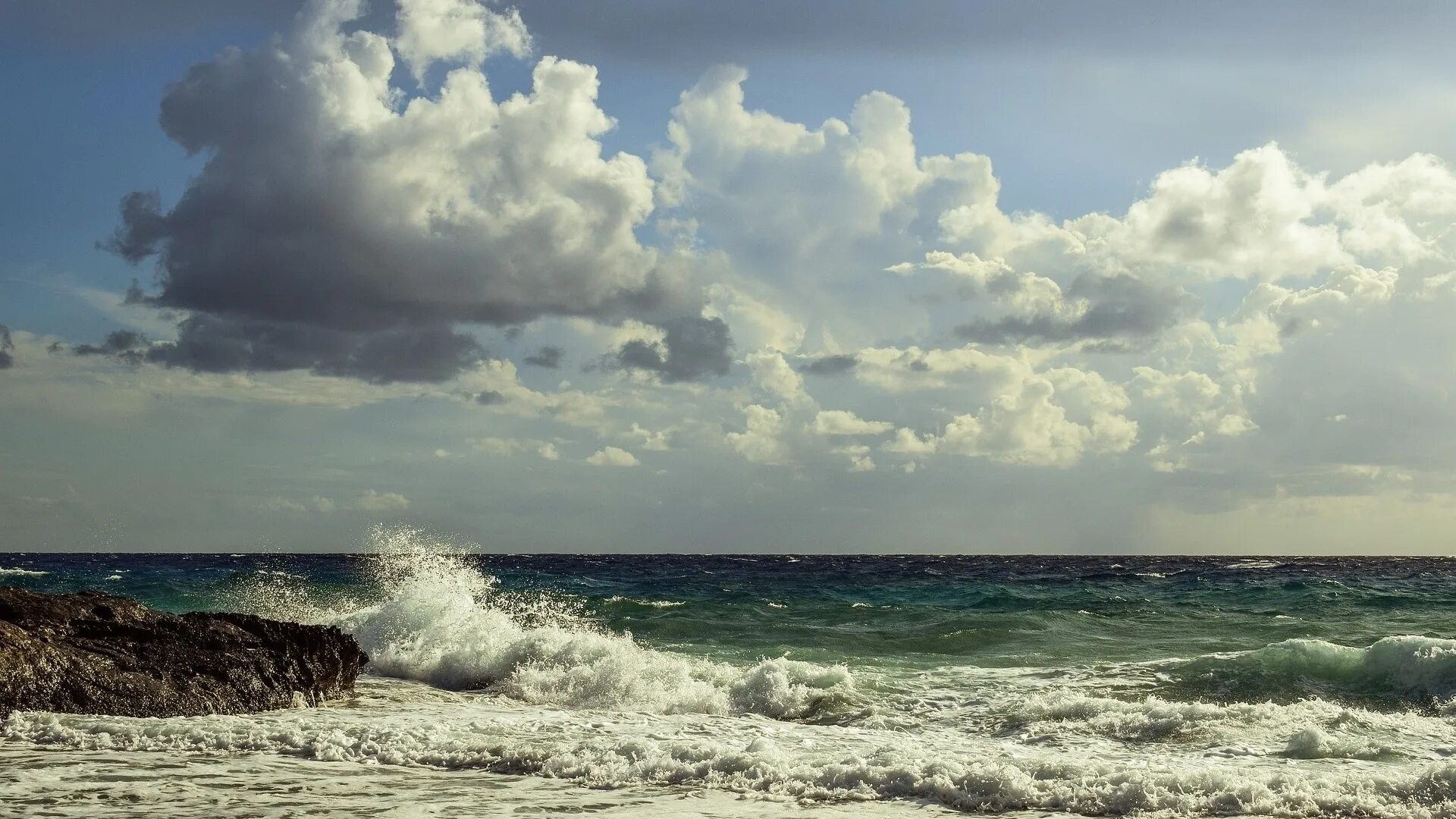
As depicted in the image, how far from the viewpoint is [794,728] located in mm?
12398

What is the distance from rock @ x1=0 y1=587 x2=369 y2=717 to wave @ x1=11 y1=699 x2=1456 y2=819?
20.9 inches

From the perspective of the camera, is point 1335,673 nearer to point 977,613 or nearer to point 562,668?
point 562,668

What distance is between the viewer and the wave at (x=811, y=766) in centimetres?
878

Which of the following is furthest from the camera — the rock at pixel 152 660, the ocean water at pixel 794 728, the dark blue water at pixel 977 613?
the dark blue water at pixel 977 613

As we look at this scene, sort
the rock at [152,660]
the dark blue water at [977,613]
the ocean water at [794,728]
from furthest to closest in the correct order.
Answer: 1. the dark blue water at [977,613]
2. the rock at [152,660]
3. the ocean water at [794,728]

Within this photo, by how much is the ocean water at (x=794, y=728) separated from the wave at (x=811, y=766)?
0.09 ft

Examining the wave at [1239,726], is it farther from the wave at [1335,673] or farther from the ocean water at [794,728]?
the wave at [1335,673]

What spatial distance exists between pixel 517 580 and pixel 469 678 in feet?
137

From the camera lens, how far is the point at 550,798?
8.64m

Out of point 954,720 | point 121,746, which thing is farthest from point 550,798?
point 954,720

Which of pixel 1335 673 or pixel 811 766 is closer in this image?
pixel 811 766

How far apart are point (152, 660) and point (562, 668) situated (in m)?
5.72

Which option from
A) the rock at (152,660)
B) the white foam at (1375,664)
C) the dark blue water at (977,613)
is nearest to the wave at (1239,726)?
the white foam at (1375,664)

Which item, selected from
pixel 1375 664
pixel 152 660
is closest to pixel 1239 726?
pixel 1375 664
